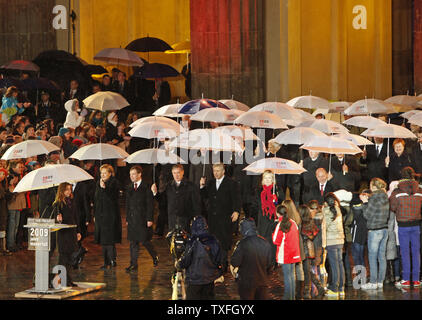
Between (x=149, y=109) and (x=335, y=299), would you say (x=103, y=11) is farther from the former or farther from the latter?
(x=335, y=299)

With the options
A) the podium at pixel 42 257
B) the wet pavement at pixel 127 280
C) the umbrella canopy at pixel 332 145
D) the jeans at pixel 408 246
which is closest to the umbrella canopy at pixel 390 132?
the umbrella canopy at pixel 332 145

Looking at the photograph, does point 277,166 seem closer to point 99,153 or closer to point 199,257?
point 99,153

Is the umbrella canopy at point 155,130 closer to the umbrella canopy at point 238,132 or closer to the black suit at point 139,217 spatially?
the umbrella canopy at point 238,132

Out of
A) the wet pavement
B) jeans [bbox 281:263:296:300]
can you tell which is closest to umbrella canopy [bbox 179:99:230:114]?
the wet pavement

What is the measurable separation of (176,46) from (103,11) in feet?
15.4

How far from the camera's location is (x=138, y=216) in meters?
19.2

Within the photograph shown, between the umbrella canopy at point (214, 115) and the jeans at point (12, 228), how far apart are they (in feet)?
13.4

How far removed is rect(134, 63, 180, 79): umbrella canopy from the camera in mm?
29202

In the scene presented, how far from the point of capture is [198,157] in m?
20.7

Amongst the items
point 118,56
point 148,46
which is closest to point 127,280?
point 118,56

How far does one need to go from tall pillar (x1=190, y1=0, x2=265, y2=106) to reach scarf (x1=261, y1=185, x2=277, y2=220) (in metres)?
12.8

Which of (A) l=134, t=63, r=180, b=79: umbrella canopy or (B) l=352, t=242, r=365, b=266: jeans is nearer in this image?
(B) l=352, t=242, r=365, b=266: jeans

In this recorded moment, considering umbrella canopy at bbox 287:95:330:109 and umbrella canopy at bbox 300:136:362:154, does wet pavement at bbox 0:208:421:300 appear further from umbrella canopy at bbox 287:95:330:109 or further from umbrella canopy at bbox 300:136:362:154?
umbrella canopy at bbox 287:95:330:109

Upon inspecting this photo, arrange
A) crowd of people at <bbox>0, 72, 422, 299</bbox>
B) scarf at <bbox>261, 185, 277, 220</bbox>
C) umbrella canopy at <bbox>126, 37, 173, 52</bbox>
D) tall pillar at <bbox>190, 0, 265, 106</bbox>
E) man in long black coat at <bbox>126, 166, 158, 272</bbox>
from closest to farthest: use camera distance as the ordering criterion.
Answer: crowd of people at <bbox>0, 72, 422, 299</bbox>, scarf at <bbox>261, 185, 277, 220</bbox>, man in long black coat at <bbox>126, 166, 158, 272</bbox>, tall pillar at <bbox>190, 0, 265, 106</bbox>, umbrella canopy at <bbox>126, 37, 173, 52</bbox>
